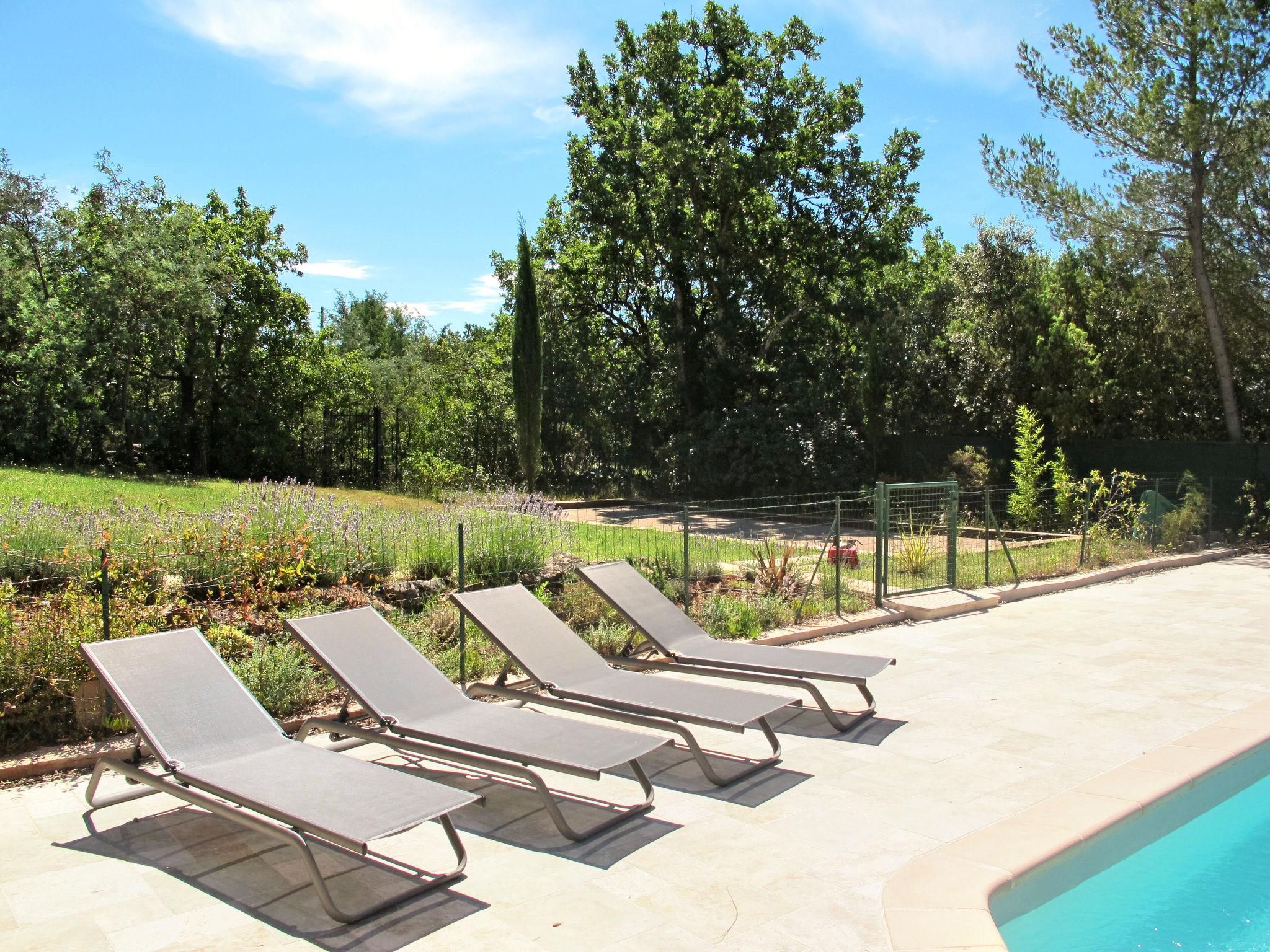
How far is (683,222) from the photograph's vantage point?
2142 cm

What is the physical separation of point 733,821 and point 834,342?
64.2 ft

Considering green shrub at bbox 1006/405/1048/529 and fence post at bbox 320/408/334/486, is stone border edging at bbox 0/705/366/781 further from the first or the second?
fence post at bbox 320/408/334/486

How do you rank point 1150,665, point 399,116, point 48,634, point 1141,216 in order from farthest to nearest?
point 1141,216 → point 399,116 → point 1150,665 → point 48,634

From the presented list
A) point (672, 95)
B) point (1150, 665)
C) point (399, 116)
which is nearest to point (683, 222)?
point (672, 95)

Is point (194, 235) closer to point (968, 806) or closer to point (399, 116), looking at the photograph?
point (399, 116)

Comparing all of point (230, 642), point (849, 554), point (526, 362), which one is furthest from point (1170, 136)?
point (230, 642)

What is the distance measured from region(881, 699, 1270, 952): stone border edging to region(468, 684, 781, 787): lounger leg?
1.22 m

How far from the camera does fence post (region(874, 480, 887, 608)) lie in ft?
29.9

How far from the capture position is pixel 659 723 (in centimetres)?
482

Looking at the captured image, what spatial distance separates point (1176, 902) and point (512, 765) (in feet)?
10.4

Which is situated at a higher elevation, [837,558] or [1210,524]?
[837,558]

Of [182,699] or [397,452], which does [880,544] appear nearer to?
[182,699]

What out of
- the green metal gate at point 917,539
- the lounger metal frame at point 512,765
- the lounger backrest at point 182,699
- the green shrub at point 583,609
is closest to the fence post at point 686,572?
the green shrub at point 583,609

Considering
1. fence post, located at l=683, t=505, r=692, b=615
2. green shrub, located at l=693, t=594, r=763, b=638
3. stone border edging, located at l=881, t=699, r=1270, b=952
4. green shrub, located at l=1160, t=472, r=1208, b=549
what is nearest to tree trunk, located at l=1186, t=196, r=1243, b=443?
green shrub, located at l=1160, t=472, r=1208, b=549
